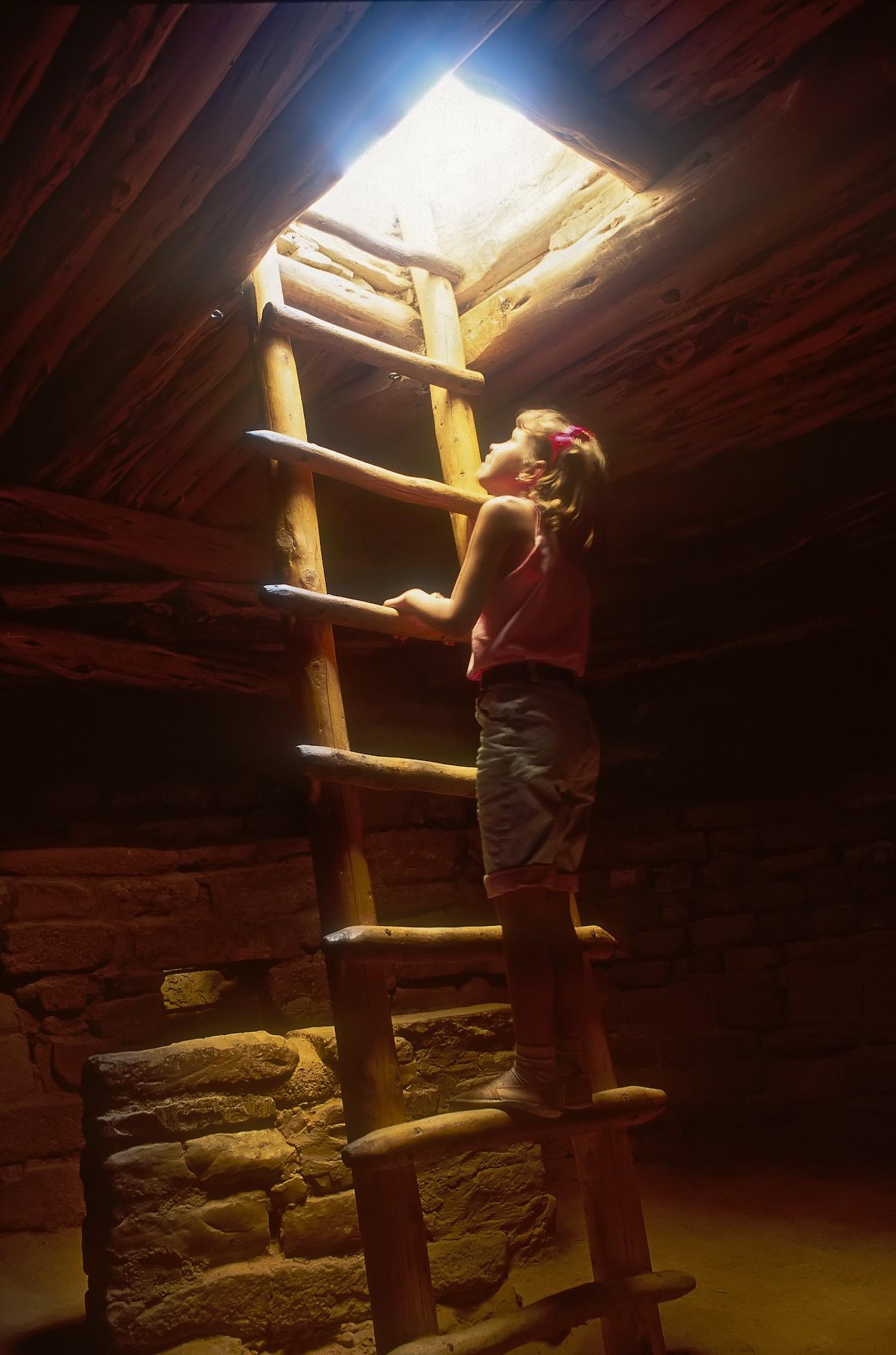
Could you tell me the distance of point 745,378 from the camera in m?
3.24

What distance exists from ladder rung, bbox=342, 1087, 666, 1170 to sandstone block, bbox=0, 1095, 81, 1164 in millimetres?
1895

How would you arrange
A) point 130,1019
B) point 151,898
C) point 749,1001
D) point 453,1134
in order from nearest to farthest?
point 453,1134 < point 130,1019 < point 151,898 < point 749,1001

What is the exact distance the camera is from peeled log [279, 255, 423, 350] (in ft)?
8.93

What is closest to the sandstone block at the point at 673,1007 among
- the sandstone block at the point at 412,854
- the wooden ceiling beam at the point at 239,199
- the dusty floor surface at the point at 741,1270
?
the dusty floor surface at the point at 741,1270

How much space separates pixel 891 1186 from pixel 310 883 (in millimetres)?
2353

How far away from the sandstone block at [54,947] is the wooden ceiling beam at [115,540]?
1.26m

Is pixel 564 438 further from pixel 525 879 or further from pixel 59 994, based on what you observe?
pixel 59 994

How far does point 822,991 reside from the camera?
13.8 ft

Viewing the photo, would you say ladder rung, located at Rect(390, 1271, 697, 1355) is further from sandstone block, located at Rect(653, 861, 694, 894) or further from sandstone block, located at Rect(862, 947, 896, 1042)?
sandstone block, located at Rect(653, 861, 694, 894)

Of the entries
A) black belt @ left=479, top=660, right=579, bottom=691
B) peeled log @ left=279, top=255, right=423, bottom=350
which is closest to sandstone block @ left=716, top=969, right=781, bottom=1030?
black belt @ left=479, top=660, right=579, bottom=691

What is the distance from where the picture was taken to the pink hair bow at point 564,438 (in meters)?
2.35

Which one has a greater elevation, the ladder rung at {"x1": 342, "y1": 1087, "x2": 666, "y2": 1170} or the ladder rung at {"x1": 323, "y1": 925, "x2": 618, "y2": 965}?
the ladder rung at {"x1": 323, "y1": 925, "x2": 618, "y2": 965}

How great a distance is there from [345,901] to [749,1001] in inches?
112

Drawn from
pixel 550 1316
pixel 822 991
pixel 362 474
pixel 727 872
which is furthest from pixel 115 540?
pixel 822 991
